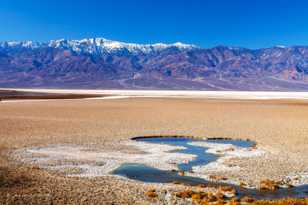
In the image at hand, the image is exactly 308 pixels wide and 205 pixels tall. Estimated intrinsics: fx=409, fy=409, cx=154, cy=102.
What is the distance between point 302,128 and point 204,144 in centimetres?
1052

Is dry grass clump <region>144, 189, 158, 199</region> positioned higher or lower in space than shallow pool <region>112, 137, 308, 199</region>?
higher

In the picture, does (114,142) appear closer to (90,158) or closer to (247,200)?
(90,158)

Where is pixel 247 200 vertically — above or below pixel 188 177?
above

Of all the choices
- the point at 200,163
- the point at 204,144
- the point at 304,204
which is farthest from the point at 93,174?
the point at 204,144

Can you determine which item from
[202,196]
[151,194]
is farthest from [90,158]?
[202,196]

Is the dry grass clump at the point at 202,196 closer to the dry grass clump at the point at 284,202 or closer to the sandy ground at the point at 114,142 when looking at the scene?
the dry grass clump at the point at 284,202

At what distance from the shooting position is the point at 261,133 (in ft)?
93.9

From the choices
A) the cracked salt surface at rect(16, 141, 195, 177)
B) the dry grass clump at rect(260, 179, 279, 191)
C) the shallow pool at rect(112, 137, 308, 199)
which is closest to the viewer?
the shallow pool at rect(112, 137, 308, 199)

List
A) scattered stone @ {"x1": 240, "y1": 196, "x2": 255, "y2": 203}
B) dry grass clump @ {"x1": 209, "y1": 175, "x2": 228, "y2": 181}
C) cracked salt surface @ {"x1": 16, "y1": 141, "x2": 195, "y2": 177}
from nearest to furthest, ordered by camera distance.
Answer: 1. scattered stone @ {"x1": 240, "y1": 196, "x2": 255, "y2": 203}
2. dry grass clump @ {"x1": 209, "y1": 175, "x2": 228, "y2": 181}
3. cracked salt surface @ {"x1": 16, "y1": 141, "x2": 195, "y2": 177}

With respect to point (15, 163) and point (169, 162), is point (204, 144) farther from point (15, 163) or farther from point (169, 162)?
point (15, 163)

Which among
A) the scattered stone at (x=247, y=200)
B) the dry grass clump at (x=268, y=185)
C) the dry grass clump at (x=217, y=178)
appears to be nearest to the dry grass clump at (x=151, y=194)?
the scattered stone at (x=247, y=200)

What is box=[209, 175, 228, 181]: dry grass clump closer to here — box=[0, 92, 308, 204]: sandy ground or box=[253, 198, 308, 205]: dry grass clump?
box=[0, 92, 308, 204]: sandy ground

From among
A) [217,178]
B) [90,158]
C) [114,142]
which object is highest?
[217,178]

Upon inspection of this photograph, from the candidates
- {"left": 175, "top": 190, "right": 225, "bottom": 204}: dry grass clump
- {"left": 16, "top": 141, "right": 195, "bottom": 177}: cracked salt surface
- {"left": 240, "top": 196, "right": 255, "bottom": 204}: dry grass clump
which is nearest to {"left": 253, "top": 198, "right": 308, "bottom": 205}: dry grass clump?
{"left": 240, "top": 196, "right": 255, "bottom": 204}: dry grass clump
